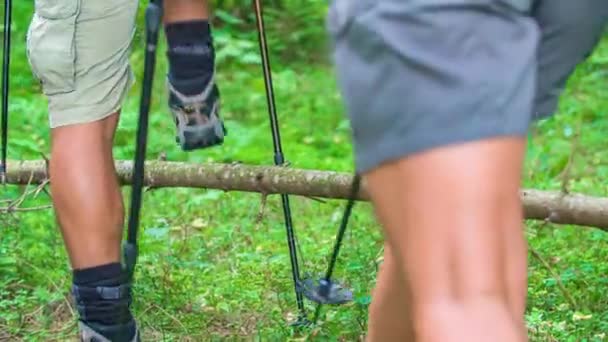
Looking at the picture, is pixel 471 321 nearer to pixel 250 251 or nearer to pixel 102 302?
pixel 102 302

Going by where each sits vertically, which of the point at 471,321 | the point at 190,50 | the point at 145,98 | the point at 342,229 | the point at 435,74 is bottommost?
the point at 342,229

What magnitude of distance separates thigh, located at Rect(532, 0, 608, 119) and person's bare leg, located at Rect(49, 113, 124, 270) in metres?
1.17

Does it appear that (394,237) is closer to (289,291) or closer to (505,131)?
(505,131)

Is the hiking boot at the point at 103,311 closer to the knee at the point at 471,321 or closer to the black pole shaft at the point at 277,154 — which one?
the black pole shaft at the point at 277,154

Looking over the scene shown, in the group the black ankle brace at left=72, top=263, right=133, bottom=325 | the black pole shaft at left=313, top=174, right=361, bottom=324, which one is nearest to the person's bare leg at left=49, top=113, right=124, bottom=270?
the black ankle brace at left=72, top=263, right=133, bottom=325

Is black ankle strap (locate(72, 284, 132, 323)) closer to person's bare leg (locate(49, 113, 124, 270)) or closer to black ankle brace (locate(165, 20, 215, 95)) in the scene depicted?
person's bare leg (locate(49, 113, 124, 270))

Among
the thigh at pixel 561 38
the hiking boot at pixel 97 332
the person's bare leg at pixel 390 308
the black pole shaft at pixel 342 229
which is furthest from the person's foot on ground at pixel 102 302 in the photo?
the thigh at pixel 561 38

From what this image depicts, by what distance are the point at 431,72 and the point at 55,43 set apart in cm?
144

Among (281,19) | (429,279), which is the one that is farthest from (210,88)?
(281,19)

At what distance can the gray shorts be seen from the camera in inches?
63.7

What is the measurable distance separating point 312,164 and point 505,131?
421cm

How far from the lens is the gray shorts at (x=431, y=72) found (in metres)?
1.62

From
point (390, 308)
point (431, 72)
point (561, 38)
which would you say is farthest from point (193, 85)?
point (431, 72)

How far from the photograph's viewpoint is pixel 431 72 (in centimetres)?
162
